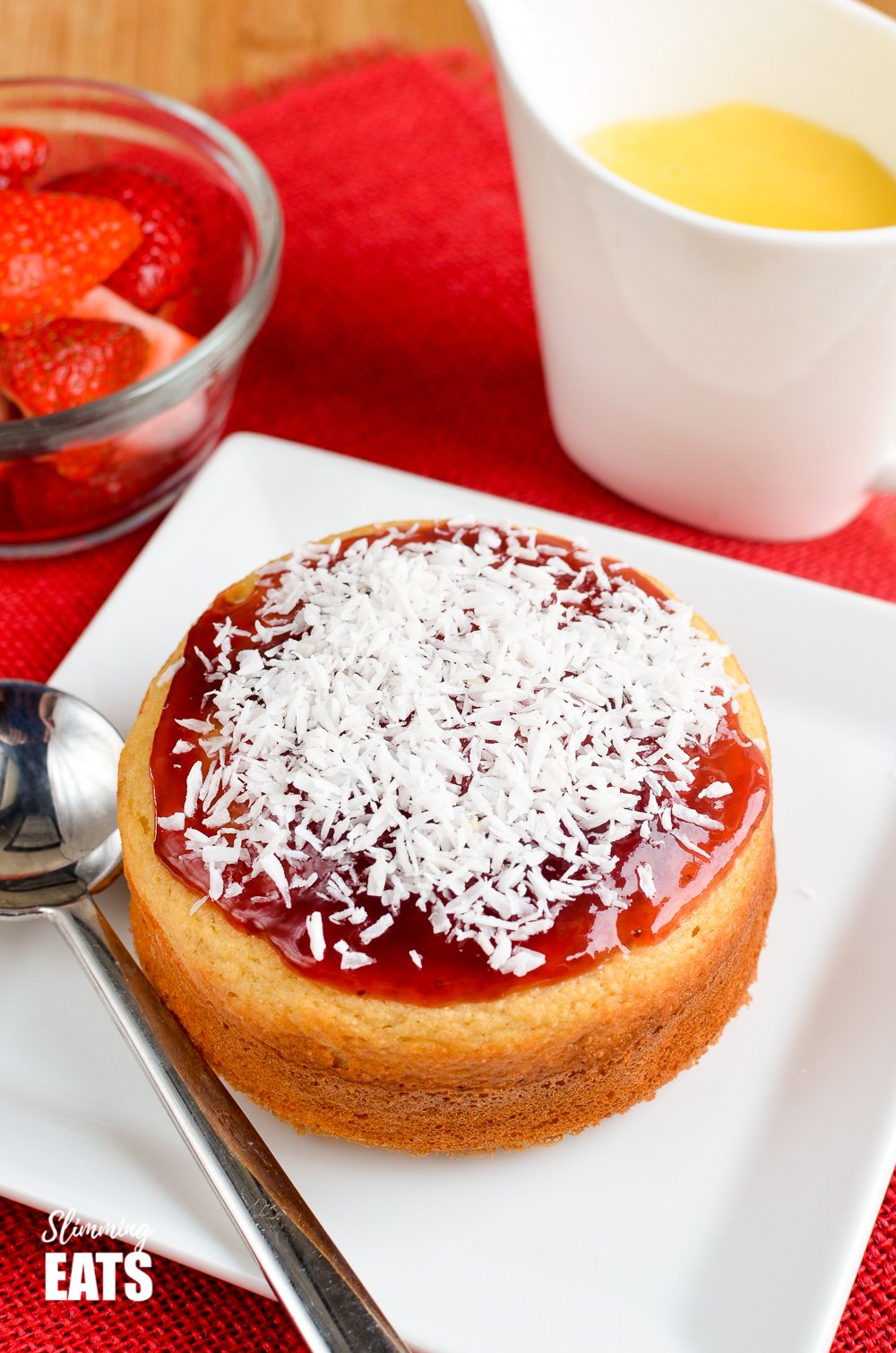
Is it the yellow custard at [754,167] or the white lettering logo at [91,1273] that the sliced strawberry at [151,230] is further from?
the white lettering logo at [91,1273]

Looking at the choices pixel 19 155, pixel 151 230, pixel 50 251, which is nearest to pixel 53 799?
pixel 50 251

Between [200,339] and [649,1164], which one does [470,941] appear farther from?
[200,339]

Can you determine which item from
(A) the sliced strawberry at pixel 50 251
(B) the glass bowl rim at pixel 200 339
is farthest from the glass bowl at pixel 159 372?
(A) the sliced strawberry at pixel 50 251

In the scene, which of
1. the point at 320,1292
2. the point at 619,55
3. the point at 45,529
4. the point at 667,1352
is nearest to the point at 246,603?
the point at 45,529

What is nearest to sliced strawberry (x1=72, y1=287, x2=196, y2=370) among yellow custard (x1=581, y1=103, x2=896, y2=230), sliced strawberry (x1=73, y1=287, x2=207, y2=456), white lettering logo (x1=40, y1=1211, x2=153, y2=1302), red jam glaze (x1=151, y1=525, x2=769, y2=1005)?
sliced strawberry (x1=73, y1=287, x2=207, y2=456)

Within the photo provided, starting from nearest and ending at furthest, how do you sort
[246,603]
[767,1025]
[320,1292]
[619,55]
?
1. [320,1292]
2. [767,1025]
3. [246,603]
4. [619,55]

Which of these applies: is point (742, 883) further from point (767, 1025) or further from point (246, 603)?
point (246, 603)

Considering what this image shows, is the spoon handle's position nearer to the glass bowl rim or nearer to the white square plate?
the white square plate
